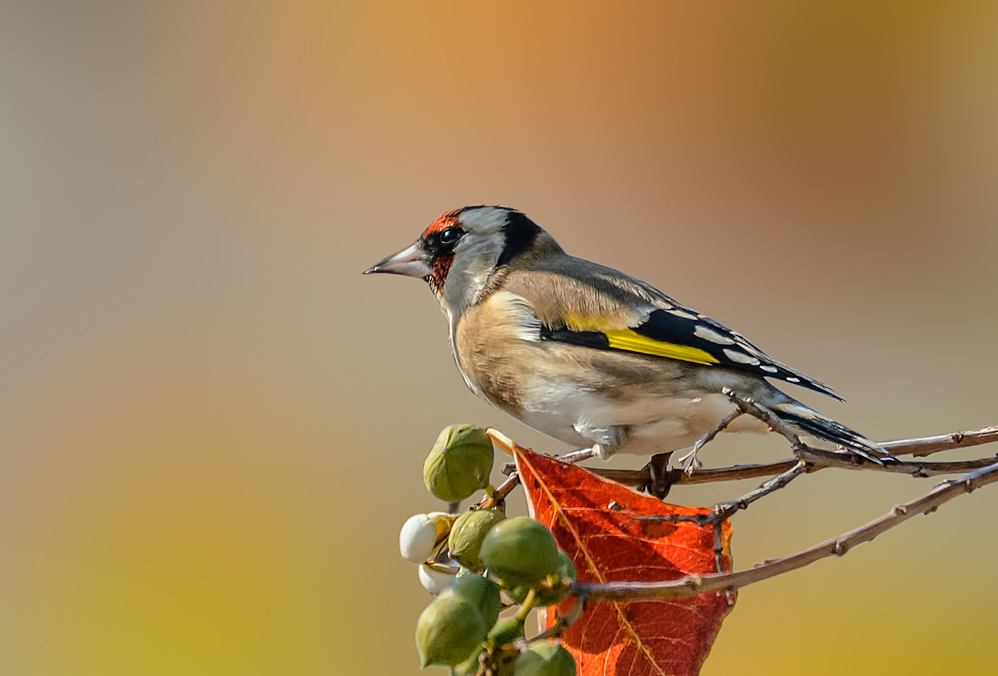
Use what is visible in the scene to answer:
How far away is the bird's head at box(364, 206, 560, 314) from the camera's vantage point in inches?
66.4

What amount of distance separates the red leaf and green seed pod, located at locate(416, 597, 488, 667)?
19 centimetres

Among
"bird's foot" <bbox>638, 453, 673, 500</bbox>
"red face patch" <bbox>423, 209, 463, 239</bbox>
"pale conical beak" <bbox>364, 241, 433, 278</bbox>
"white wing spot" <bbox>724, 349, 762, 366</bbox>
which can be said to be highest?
"red face patch" <bbox>423, 209, 463, 239</bbox>

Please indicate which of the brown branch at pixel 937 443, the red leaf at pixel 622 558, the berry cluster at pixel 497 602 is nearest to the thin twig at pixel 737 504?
the red leaf at pixel 622 558

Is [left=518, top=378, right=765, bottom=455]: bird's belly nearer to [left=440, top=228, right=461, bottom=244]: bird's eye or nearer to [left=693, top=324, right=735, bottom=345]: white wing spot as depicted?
[left=693, top=324, right=735, bottom=345]: white wing spot

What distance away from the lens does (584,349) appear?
4.79 feet

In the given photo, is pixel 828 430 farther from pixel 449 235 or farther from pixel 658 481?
pixel 449 235

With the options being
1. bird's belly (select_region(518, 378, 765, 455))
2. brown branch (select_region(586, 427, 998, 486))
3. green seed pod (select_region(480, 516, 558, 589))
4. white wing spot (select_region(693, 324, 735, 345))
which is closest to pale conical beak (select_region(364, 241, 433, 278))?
bird's belly (select_region(518, 378, 765, 455))

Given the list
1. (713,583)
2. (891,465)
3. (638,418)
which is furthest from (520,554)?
(638,418)

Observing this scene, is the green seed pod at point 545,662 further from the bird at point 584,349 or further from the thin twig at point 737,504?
the bird at point 584,349

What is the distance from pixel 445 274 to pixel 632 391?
52 cm

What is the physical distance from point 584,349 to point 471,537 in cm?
67

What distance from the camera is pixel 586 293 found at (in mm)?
1552

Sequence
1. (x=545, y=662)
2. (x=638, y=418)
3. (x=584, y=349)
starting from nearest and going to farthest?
(x=545, y=662)
(x=638, y=418)
(x=584, y=349)

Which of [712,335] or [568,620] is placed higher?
[712,335]
